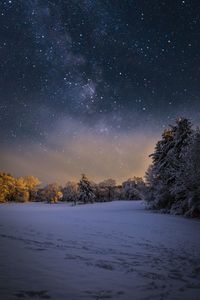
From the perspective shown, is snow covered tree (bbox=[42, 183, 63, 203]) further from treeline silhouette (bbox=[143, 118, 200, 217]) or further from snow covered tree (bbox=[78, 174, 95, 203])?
treeline silhouette (bbox=[143, 118, 200, 217])

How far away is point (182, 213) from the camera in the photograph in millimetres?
29078

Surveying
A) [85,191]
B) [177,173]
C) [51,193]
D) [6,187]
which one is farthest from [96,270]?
[51,193]

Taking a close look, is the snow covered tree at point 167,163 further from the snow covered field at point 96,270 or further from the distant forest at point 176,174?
the snow covered field at point 96,270

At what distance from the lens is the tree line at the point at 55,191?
7378cm

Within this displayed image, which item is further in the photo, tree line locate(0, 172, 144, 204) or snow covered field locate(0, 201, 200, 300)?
tree line locate(0, 172, 144, 204)

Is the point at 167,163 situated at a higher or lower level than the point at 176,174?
higher

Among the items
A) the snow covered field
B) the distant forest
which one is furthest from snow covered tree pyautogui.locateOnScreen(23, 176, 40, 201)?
the snow covered field

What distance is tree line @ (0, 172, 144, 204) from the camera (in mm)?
73781

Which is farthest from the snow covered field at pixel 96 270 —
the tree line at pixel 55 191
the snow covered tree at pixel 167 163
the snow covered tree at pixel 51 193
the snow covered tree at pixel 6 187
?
the snow covered tree at pixel 51 193

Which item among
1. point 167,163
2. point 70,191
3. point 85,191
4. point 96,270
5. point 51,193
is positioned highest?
point 167,163

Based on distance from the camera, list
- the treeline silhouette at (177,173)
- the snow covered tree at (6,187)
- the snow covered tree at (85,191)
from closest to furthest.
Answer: the treeline silhouette at (177,173), the snow covered tree at (85,191), the snow covered tree at (6,187)

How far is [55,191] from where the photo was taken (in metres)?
97.4

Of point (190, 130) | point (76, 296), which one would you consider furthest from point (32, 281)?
point (190, 130)

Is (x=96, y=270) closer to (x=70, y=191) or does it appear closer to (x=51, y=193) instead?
(x=51, y=193)
